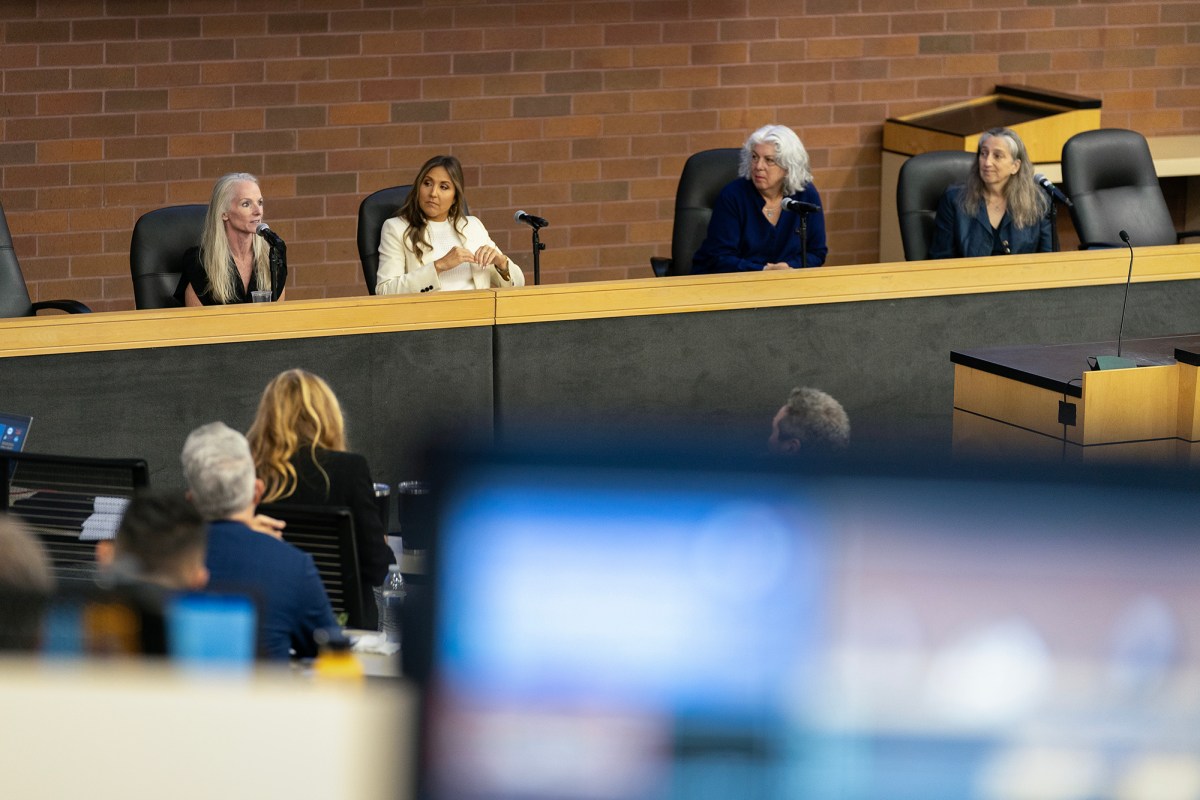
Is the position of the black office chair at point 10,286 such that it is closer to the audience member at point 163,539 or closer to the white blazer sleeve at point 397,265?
the white blazer sleeve at point 397,265

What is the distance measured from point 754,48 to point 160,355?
143 inches

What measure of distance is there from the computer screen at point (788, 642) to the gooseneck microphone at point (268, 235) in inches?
168

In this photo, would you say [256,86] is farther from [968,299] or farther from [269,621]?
[269,621]

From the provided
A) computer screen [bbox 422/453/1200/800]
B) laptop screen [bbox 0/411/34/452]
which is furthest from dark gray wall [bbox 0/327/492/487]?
computer screen [bbox 422/453/1200/800]

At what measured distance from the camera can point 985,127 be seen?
706 centimetres

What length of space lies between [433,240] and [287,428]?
210 centimetres

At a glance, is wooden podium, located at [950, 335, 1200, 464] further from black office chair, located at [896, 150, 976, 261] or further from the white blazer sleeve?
the white blazer sleeve

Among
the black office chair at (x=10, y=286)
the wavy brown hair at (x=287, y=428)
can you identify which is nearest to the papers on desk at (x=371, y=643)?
the wavy brown hair at (x=287, y=428)

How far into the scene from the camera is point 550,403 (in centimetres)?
484

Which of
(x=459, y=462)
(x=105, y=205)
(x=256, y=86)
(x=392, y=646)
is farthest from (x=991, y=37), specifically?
(x=459, y=462)

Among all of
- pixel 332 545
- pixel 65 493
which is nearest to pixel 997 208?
pixel 332 545

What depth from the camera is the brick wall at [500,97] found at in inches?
262

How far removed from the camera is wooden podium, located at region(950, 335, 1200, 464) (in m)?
4.19

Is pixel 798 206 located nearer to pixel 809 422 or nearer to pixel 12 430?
pixel 809 422
